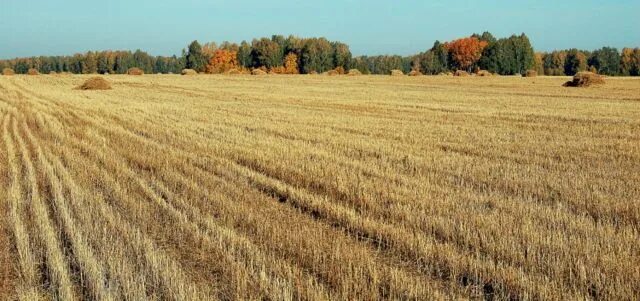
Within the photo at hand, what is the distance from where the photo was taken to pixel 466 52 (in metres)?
109

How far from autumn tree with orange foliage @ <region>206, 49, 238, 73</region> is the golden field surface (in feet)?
309

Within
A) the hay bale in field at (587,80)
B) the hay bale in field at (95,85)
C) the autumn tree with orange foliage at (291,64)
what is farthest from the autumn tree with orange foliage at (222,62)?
the hay bale in field at (587,80)

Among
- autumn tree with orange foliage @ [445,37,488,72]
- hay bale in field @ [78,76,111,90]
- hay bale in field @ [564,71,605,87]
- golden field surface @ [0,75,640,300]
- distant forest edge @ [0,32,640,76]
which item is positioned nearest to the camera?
golden field surface @ [0,75,640,300]

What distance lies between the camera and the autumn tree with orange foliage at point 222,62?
107 meters

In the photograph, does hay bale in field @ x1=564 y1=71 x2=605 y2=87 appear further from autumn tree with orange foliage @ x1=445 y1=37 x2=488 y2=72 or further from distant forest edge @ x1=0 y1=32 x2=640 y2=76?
autumn tree with orange foliage @ x1=445 y1=37 x2=488 y2=72

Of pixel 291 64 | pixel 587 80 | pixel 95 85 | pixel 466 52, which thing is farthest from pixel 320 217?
pixel 466 52

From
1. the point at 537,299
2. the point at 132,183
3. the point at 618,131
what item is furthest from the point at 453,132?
the point at 537,299

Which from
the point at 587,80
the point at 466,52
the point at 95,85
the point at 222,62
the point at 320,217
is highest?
the point at 466,52

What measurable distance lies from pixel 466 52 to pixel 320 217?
10612cm

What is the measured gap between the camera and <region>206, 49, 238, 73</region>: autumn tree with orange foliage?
10691cm

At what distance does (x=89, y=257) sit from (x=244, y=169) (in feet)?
15.0

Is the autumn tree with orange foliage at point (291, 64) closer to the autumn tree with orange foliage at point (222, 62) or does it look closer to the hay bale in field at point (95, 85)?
the autumn tree with orange foliage at point (222, 62)

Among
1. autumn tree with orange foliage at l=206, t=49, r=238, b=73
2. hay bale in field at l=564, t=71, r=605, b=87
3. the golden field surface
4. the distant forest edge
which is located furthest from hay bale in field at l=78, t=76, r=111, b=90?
autumn tree with orange foliage at l=206, t=49, r=238, b=73

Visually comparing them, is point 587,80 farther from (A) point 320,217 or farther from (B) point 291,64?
(B) point 291,64
